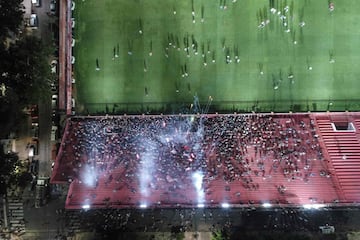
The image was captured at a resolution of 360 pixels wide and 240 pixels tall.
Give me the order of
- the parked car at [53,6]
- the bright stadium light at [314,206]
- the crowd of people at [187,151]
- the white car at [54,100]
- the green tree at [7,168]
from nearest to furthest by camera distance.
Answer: the bright stadium light at [314,206] < the crowd of people at [187,151] < the green tree at [7,168] < the white car at [54,100] < the parked car at [53,6]

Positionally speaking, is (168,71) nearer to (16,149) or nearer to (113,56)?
(113,56)

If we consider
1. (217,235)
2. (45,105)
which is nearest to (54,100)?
(45,105)

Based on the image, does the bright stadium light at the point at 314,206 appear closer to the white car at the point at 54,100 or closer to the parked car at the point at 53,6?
the white car at the point at 54,100

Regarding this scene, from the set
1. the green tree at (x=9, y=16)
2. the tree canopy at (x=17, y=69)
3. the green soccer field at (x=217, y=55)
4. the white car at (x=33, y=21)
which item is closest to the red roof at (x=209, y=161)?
the green soccer field at (x=217, y=55)

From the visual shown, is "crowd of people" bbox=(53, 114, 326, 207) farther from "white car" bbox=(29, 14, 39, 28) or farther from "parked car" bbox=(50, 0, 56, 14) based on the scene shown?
"parked car" bbox=(50, 0, 56, 14)

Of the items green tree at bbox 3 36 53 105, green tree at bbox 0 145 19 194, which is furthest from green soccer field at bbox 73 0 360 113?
green tree at bbox 0 145 19 194

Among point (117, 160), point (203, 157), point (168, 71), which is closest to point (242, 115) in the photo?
point (203, 157)
